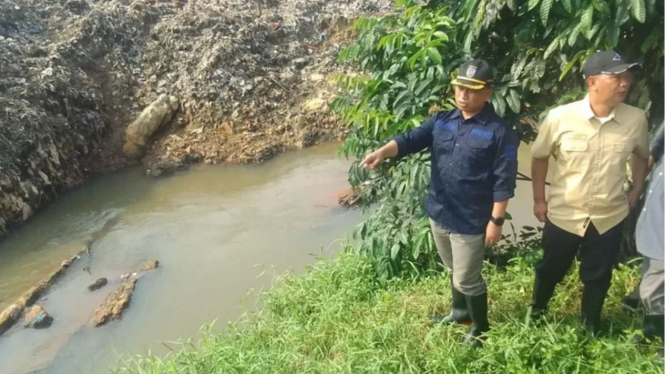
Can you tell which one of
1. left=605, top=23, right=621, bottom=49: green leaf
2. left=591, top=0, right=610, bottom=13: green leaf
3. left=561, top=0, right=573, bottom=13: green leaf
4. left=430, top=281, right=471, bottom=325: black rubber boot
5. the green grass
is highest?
left=561, top=0, right=573, bottom=13: green leaf

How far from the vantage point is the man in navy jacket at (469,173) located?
7.31 ft

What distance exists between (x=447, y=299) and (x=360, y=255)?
0.75 meters

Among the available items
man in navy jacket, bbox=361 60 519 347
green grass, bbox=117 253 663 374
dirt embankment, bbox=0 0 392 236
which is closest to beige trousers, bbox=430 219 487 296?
man in navy jacket, bbox=361 60 519 347

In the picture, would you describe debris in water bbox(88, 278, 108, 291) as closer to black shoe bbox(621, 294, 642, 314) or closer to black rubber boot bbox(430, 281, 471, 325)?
black rubber boot bbox(430, 281, 471, 325)

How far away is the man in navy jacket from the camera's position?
2229 mm

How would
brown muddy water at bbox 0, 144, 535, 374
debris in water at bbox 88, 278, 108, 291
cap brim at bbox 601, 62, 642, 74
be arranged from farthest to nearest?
A: debris in water at bbox 88, 278, 108, 291, brown muddy water at bbox 0, 144, 535, 374, cap brim at bbox 601, 62, 642, 74

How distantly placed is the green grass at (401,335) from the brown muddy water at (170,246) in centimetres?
63

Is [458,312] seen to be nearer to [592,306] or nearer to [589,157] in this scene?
[592,306]

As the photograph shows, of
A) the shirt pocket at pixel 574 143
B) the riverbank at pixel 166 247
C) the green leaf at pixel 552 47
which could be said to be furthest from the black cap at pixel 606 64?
the riverbank at pixel 166 247

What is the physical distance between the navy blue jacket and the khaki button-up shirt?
0.55 feet

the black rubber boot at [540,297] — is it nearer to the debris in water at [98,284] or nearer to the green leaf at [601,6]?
the green leaf at [601,6]

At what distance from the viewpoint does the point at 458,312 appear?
272 cm

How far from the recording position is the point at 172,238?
5.37 meters

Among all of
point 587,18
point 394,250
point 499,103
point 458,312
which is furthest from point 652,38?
point 394,250
